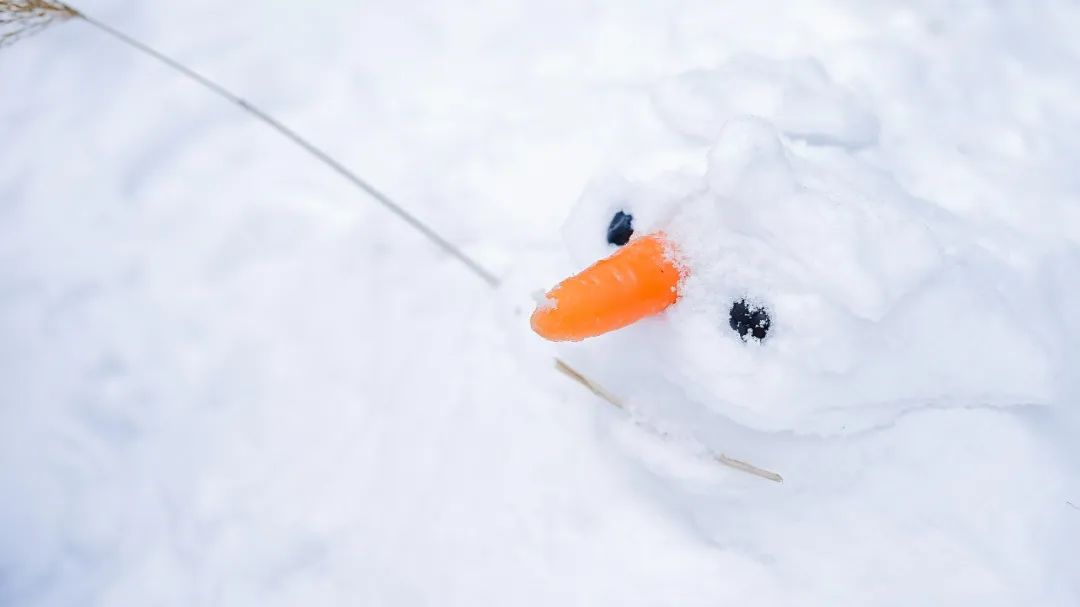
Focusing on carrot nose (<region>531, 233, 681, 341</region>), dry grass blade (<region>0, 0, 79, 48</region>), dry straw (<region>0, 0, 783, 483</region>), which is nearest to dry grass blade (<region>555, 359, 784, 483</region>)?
dry straw (<region>0, 0, 783, 483</region>)

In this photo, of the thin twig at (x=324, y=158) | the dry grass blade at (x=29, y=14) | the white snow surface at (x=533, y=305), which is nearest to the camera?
the white snow surface at (x=533, y=305)

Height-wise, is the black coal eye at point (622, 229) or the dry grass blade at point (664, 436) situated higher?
the black coal eye at point (622, 229)

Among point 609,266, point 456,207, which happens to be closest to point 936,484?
point 609,266

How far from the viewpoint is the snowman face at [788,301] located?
1053mm

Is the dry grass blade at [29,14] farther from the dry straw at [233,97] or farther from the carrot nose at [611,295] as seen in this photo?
the carrot nose at [611,295]

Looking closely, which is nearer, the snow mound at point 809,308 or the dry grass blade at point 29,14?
the snow mound at point 809,308

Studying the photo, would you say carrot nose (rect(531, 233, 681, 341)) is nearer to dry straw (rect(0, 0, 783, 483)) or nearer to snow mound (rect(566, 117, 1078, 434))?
snow mound (rect(566, 117, 1078, 434))

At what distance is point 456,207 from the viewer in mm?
1565

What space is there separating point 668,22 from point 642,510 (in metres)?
1.11

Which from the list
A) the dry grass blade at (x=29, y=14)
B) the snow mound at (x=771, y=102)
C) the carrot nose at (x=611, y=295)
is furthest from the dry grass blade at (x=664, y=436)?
the dry grass blade at (x=29, y=14)

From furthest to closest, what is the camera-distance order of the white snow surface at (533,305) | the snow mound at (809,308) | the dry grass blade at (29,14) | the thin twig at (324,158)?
the dry grass blade at (29,14), the thin twig at (324,158), the white snow surface at (533,305), the snow mound at (809,308)

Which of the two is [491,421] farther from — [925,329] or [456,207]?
[925,329]

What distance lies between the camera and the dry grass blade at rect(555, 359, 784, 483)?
1.15m

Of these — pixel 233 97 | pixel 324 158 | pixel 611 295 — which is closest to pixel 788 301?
pixel 611 295
